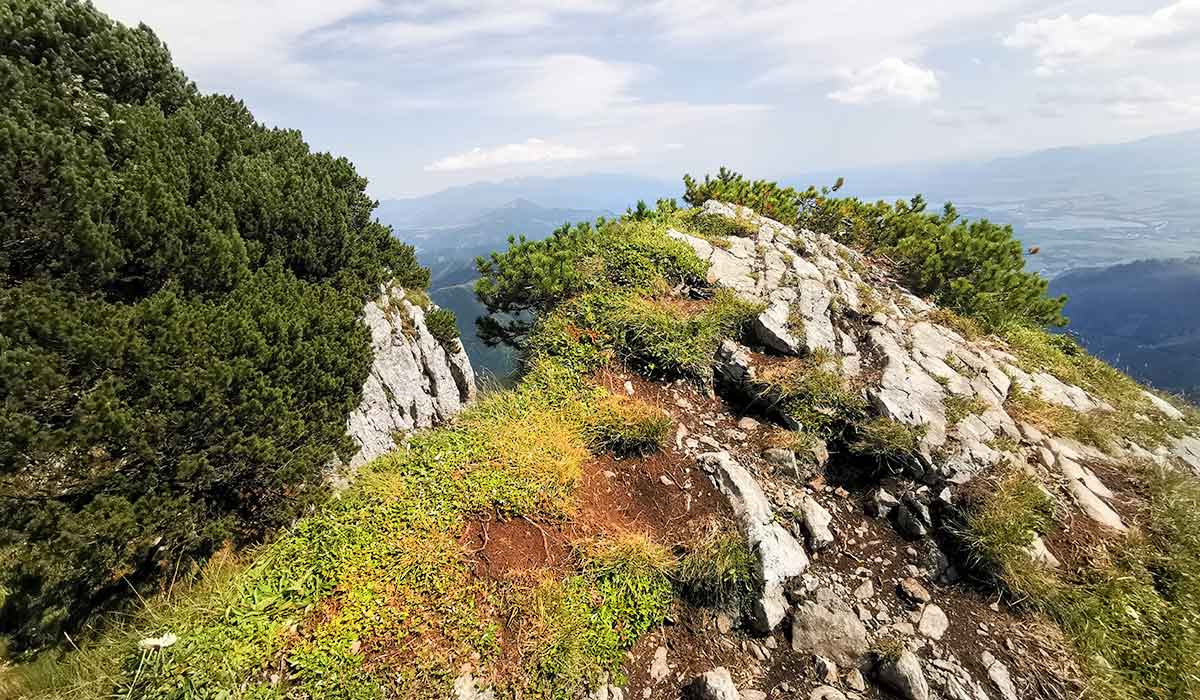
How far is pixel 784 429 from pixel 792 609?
9.35 feet

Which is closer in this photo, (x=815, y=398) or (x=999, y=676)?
(x=999, y=676)

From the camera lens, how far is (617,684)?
5.23 meters

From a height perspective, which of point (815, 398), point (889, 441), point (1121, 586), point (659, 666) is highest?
point (815, 398)

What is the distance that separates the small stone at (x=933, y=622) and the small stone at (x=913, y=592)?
9 centimetres

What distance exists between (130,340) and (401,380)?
4766 millimetres

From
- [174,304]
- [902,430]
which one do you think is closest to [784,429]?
[902,430]

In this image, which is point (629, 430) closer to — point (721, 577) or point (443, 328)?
point (721, 577)

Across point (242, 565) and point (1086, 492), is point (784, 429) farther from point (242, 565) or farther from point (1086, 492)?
point (242, 565)

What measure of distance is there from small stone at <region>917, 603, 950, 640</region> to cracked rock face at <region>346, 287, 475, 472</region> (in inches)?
318

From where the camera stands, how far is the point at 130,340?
556 centimetres

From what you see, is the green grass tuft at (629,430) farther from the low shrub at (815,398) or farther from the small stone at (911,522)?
the small stone at (911,522)

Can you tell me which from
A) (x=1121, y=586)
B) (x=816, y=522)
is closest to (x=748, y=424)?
(x=816, y=522)

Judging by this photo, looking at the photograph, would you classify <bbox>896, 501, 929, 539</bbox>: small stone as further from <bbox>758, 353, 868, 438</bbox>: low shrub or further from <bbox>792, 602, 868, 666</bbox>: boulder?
<bbox>792, 602, 868, 666</bbox>: boulder

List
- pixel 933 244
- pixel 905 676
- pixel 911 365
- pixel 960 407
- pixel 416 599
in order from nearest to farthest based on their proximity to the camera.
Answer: pixel 905 676
pixel 416 599
pixel 960 407
pixel 911 365
pixel 933 244
